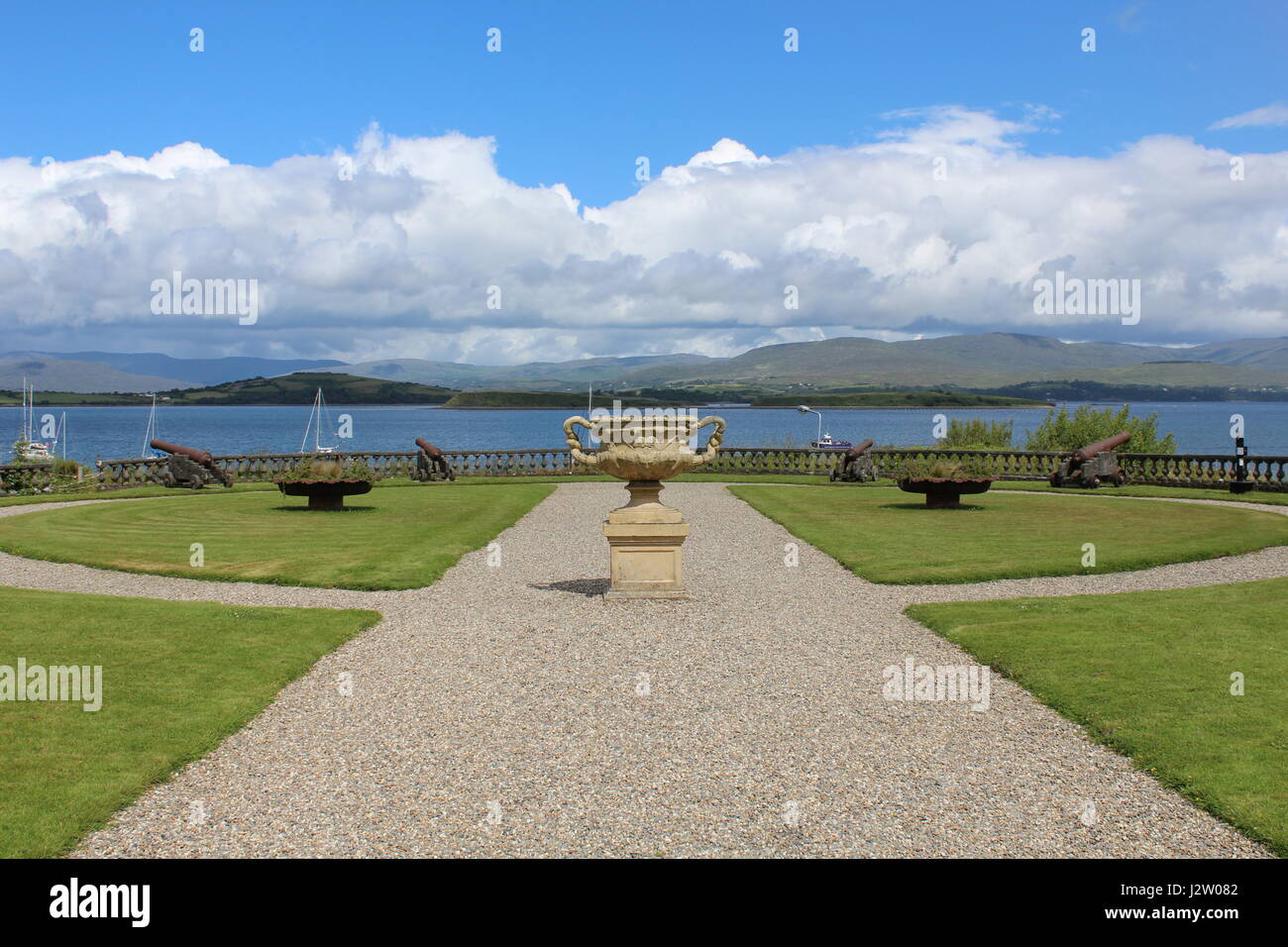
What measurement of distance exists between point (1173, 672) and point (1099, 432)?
47149 mm

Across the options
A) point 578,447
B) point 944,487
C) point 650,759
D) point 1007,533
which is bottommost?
point 650,759

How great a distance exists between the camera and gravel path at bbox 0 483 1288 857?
5992 mm

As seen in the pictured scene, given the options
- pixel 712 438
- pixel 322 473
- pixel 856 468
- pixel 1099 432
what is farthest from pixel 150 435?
pixel 712 438

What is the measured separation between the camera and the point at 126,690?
918cm

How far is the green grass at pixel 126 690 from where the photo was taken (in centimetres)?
661

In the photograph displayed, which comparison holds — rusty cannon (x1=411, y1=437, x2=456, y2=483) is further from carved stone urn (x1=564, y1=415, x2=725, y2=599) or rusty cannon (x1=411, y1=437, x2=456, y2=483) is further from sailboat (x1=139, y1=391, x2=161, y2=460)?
carved stone urn (x1=564, y1=415, x2=725, y2=599)

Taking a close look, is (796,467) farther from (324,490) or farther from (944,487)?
(324,490)

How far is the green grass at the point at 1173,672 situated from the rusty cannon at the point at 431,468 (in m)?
27.6

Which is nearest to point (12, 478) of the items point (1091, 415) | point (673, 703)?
point (673, 703)

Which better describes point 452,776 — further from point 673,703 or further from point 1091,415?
point 1091,415

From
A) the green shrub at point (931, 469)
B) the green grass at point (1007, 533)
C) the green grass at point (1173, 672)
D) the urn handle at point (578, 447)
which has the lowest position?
the green grass at point (1173, 672)

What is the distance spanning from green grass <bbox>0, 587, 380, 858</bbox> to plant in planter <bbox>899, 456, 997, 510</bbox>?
659 inches

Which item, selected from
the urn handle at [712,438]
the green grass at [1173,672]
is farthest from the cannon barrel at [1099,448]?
the urn handle at [712,438]

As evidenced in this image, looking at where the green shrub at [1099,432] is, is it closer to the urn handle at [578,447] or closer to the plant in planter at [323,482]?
the plant in planter at [323,482]
